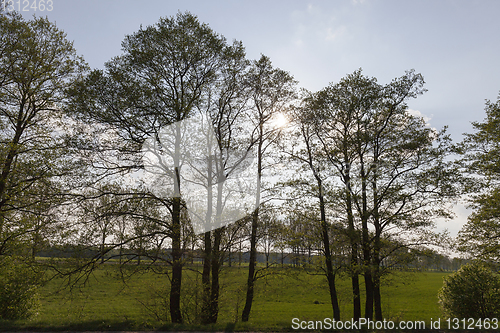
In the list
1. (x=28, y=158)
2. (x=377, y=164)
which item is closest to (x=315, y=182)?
(x=377, y=164)

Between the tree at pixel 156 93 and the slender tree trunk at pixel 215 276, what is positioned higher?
the tree at pixel 156 93

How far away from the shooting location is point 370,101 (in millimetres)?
15633

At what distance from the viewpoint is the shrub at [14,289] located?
1139 centimetres

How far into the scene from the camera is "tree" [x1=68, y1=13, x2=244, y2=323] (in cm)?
1156

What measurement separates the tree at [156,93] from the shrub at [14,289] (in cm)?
558

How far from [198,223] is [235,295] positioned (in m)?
4.40

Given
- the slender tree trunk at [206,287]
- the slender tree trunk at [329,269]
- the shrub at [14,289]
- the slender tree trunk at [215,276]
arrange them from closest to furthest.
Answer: the shrub at [14,289] < the slender tree trunk at [206,287] < the slender tree trunk at [215,276] < the slender tree trunk at [329,269]

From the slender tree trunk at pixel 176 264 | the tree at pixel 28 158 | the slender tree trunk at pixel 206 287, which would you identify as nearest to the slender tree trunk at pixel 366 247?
the slender tree trunk at pixel 206 287

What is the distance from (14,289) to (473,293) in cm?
2132

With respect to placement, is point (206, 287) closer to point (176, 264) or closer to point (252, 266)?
point (176, 264)

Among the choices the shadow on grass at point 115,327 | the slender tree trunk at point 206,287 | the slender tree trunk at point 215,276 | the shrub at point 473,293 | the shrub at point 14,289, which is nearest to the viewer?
the shadow on grass at point 115,327

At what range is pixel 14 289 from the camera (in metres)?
11.6

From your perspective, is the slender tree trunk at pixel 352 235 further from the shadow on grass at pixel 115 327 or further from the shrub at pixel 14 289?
the shrub at pixel 14 289

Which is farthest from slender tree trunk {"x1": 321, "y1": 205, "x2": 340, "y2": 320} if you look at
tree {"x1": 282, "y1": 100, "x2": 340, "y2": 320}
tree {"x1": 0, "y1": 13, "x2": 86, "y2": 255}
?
tree {"x1": 0, "y1": 13, "x2": 86, "y2": 255}
